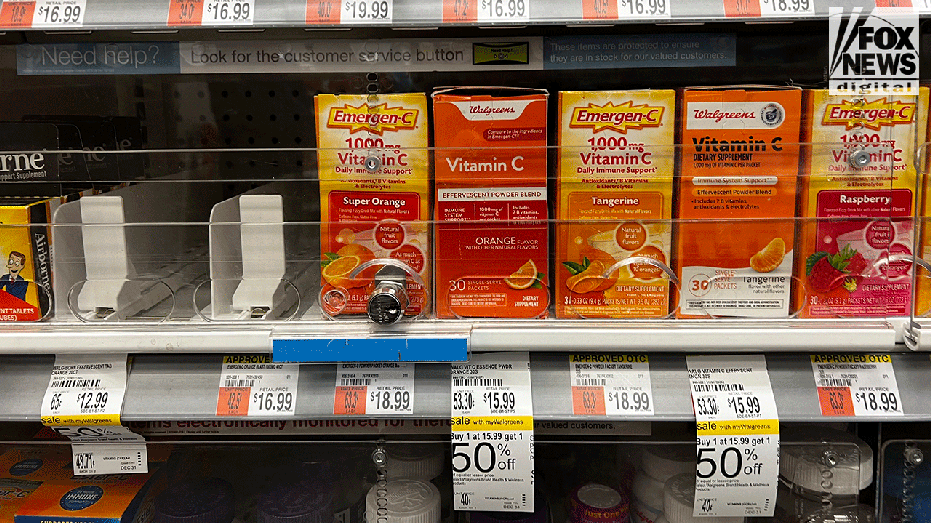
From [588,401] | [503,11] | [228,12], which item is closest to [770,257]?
[588,401]

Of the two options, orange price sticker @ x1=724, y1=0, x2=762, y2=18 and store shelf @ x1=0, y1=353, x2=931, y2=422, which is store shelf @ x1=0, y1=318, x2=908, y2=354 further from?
orange price sticker @ x1=724, y1=0, x2=762, y2=18

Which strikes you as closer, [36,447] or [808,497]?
[808,497]

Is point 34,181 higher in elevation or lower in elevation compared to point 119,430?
higher

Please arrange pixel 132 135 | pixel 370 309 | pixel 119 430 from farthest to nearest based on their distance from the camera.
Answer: pixel 132 135 → pixel 119 430 → pixel 370 309

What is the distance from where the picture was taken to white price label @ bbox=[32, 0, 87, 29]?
3.53ft

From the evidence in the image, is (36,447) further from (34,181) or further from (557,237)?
(557,237)

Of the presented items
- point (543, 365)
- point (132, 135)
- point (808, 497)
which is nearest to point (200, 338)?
point (543, 365)

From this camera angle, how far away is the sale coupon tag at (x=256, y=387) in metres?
1.14

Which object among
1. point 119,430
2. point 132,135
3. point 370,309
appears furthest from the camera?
point 132,135

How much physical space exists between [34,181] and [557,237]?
0.96m

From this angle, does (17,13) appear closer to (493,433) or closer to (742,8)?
(493,433)

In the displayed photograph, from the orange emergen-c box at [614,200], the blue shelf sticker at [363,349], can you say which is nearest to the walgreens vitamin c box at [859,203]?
the orange emergen-c box at [614,200]

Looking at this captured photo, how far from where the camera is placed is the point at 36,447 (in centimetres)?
142

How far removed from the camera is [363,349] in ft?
3.54
